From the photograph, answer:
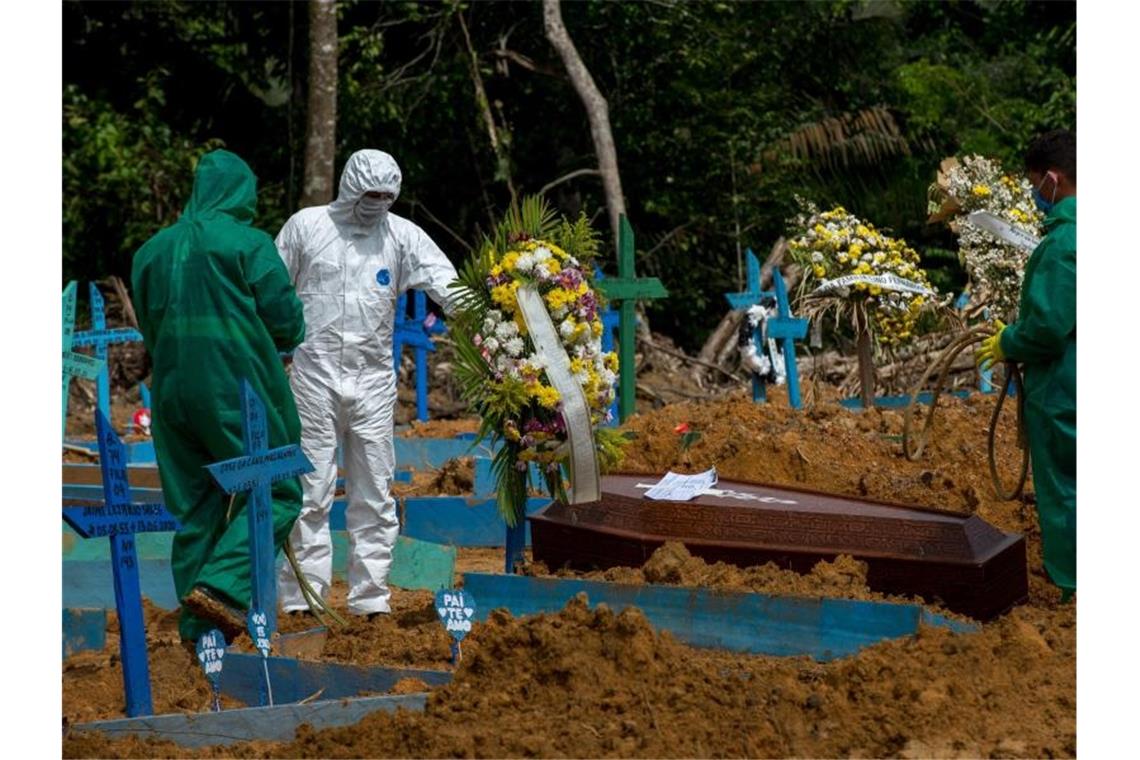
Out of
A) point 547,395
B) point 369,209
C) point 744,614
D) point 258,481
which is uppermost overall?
point 369,209

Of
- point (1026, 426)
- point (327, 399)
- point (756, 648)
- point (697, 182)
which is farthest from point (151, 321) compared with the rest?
point (697, 182)

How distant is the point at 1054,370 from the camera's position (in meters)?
7.06

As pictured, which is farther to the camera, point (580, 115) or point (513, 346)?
point (580, 115)

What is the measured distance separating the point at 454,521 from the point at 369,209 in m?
2.85

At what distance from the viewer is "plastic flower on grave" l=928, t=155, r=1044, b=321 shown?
10.3 m

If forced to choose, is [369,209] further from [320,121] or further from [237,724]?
[320,121]

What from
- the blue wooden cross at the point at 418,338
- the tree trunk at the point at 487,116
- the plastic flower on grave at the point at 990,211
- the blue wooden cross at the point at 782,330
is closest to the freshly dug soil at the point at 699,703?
the plastic flower on grave at the point at 990,211

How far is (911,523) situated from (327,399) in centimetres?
272

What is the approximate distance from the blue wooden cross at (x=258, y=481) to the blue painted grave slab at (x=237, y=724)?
3.48ft

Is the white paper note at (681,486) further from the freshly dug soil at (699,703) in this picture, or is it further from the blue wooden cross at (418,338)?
the blue wooden cross at (418,338)

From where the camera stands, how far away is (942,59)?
21312 mm

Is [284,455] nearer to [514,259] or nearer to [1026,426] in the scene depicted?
[514,259]

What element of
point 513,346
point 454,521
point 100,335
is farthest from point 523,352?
point 100,335

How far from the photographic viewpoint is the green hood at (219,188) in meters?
7.36
